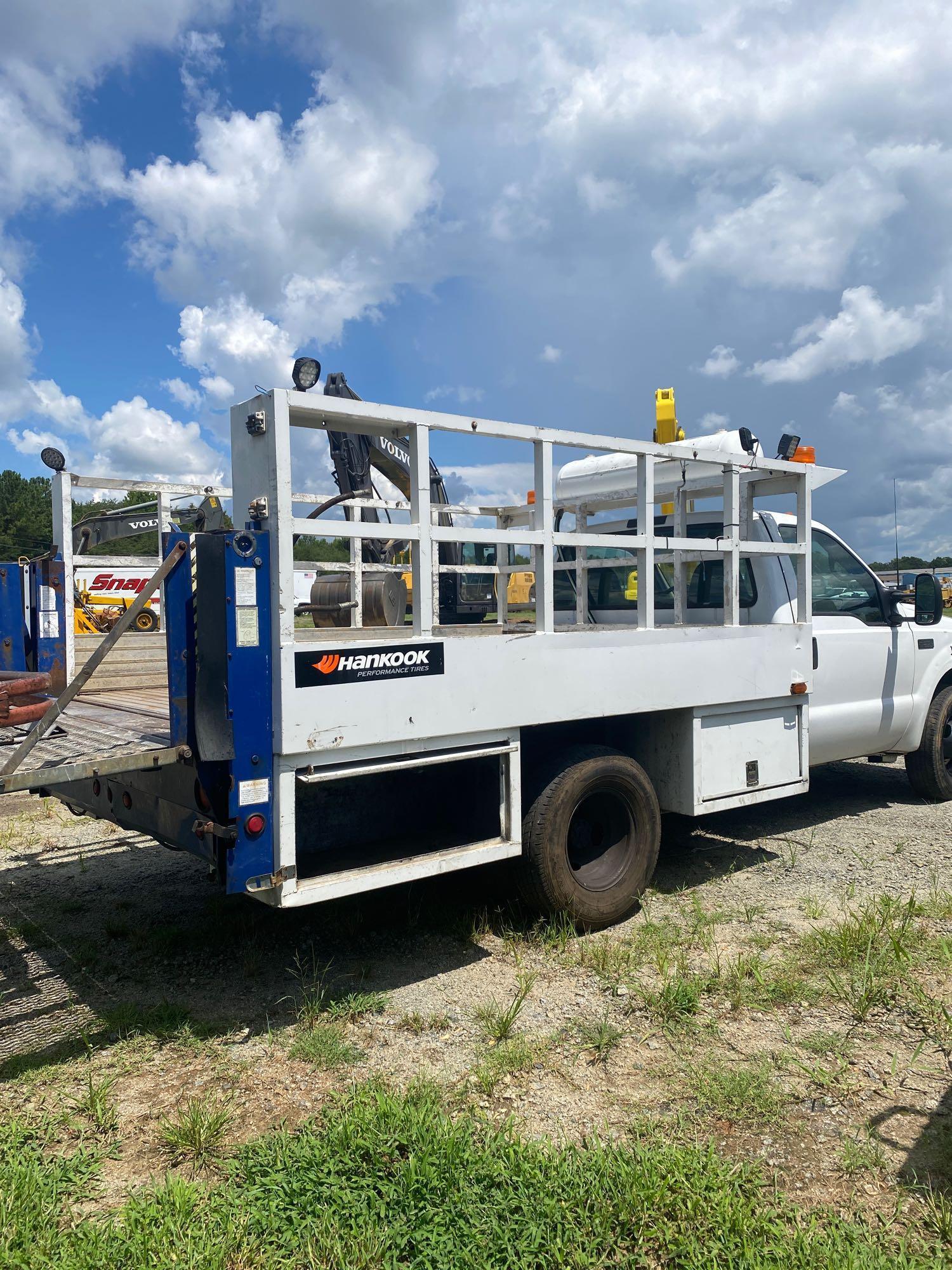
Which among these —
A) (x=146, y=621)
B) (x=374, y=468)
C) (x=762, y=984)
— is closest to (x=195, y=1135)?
(x=762, y=984)

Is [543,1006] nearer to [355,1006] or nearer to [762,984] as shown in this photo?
[355,1006]

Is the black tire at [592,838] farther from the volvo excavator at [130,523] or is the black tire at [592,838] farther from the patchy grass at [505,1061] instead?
the volvo excavator at [130,523]

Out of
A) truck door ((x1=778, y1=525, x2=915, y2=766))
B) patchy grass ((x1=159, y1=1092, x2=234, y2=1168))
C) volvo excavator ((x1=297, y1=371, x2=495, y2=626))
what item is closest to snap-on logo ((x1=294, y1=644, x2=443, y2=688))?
volvo excavator ((x1=297, y1=371, x2=495, y2=626))

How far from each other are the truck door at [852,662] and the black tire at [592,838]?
176 cm

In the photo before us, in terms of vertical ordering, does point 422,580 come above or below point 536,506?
below

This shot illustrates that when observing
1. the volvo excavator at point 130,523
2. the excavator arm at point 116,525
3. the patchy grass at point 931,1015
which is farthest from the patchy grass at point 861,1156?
the excavator arm at point 116,525

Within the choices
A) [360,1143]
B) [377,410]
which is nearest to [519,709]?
[377,410]

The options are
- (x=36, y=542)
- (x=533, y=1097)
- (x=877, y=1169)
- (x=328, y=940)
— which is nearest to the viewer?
(x=877, y=1169)

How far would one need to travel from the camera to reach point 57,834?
6.64 metres

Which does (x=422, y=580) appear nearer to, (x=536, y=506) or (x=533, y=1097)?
(x=536, y=506)

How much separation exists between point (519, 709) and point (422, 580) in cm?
77

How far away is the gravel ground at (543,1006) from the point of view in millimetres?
3029

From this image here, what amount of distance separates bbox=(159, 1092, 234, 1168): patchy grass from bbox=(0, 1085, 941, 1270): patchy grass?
11 centimetres

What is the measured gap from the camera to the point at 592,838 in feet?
16.0
